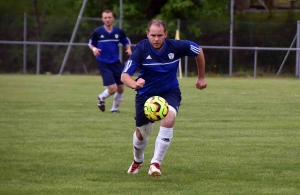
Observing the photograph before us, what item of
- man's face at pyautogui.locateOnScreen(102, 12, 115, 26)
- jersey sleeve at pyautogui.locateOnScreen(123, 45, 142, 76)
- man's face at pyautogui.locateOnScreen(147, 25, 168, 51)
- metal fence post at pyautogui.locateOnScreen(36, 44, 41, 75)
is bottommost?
metal fence post at pyautogui.locateOnScreen(36, 44, 41, 75)

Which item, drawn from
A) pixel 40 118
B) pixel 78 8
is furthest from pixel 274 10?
pixel 40 118

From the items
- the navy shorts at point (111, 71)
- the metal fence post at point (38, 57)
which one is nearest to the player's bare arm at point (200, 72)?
the navy shorts at point (111, 71)

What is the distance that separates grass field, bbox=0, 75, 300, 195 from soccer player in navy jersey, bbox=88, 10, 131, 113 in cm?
55

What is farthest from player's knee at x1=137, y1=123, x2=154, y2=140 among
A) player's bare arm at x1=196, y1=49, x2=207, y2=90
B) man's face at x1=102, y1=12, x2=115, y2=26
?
man's face at x1=102, y1=12, x2=115, y2=26

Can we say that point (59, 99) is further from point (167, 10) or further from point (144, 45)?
point (167, 10)

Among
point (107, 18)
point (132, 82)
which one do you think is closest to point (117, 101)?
point (107, 18)

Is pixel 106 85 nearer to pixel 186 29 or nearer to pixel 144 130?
pixel 144 130

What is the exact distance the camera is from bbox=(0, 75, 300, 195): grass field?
6600mm

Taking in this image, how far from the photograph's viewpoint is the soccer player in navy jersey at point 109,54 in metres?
14.6

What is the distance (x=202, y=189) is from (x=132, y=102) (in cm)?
1081

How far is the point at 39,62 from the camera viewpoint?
31.4 metres

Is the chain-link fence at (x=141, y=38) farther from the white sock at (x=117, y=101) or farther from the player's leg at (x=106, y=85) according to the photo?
the white sock at (x=117, y=101)

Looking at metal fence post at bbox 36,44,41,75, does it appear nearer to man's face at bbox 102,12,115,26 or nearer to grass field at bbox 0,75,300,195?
grass field at bbox 0,75,300,195

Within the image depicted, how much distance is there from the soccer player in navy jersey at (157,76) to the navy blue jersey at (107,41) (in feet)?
24.8
